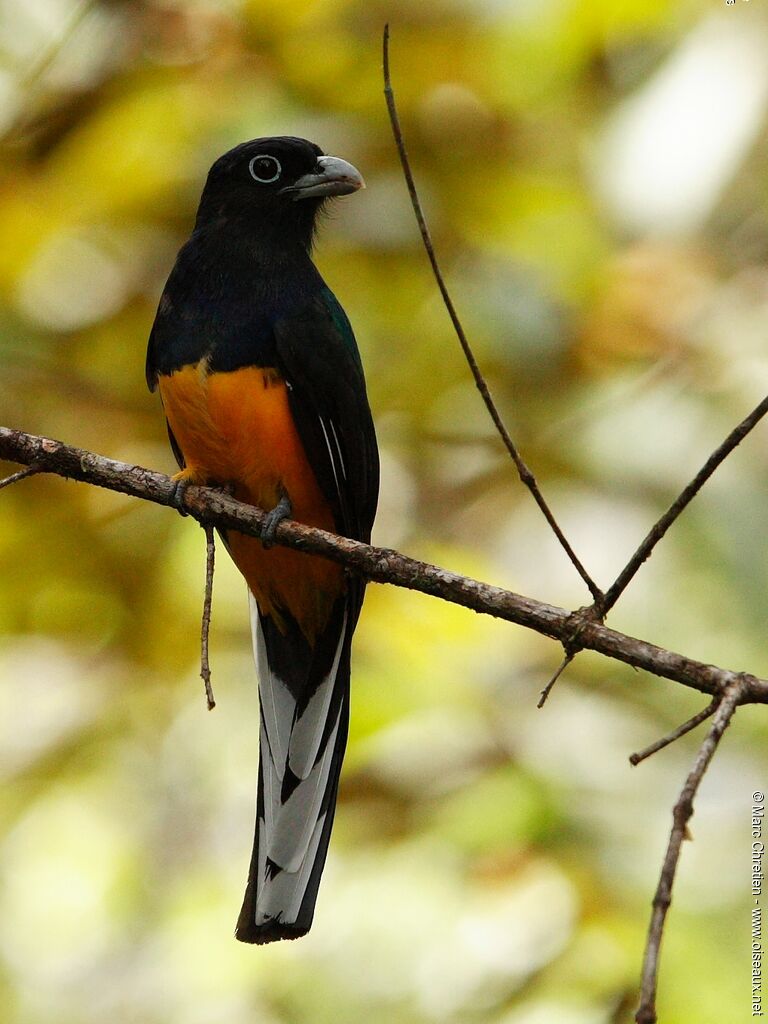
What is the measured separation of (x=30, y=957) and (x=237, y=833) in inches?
34.8

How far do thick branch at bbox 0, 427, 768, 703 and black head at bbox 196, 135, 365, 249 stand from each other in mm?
1087

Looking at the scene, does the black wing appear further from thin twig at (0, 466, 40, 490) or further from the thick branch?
thin twig at (0, 466, 40, 490)

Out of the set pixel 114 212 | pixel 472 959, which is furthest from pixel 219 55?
A: pixel 472 959

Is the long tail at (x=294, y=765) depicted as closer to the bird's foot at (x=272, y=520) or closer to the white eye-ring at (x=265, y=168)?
the bird's foot at (x=272, y=520)

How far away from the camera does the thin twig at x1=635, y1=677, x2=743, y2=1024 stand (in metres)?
1.56

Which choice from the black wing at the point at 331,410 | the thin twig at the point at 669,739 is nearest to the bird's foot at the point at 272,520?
the black wing at the point at 331,410

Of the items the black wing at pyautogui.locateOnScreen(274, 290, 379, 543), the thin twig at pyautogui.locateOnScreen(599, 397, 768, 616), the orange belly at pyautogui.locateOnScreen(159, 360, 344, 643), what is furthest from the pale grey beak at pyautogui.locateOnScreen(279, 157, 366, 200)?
the thin twig at pyautogui.locateOnScreen(599, 397, 768, 616)

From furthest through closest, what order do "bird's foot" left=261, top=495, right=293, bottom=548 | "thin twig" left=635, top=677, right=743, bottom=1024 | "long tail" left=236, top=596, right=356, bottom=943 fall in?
"long tail" left=236, top=596, right=356, bottom=943, "bird's foot" left=261, top=495, right=293, bottom=548, "thin twig" left=635, top=677, right=743, bottom=1024

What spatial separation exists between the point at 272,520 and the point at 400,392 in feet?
6.02

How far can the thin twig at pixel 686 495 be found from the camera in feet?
7.19

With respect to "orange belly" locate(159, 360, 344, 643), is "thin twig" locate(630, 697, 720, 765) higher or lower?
lower

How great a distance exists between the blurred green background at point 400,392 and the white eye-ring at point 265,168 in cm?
55

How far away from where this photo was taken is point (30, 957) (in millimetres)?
4941

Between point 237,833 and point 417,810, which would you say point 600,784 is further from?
point 237,833
